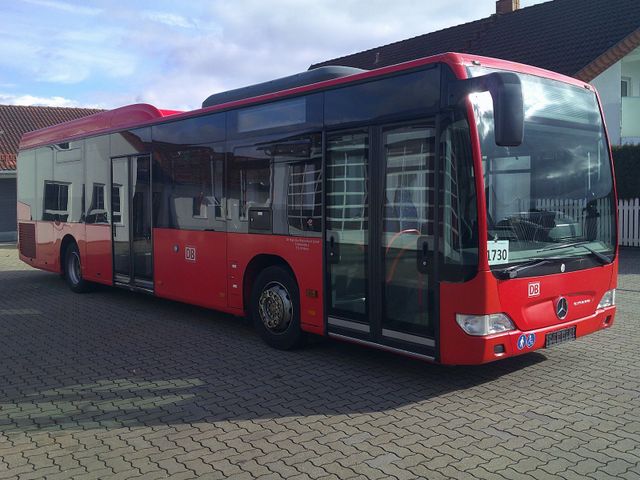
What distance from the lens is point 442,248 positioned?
539 centimetres

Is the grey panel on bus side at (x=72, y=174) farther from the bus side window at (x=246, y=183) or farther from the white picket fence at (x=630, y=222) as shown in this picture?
the white picket fence at (x=630, y=222)

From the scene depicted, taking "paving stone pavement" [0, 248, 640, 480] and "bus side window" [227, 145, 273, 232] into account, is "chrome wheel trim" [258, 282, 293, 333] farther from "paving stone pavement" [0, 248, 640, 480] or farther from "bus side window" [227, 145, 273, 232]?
"bus side window" [227, 145, 273, 232]

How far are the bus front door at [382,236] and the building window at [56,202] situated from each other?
7.34m

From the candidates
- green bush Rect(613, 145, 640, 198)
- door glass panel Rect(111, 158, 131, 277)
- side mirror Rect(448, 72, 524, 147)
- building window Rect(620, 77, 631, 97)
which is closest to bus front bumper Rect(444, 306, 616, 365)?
side mirror Rect(448, 72, 524, 147)

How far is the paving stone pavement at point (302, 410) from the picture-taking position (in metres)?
4.29

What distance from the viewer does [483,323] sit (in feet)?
17.2

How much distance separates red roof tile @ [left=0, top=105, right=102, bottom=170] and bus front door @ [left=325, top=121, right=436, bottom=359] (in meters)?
26.4

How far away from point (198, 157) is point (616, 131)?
675 inches

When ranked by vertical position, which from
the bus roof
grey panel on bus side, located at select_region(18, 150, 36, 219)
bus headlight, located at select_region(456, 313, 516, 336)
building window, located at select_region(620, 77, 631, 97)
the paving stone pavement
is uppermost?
building window, located at select_region(620, 77, 631, 97)

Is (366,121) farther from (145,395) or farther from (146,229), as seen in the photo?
(146,229)

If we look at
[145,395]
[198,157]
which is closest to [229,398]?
[145,395]

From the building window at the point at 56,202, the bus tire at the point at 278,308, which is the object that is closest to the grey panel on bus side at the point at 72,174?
the building window at the point at 56,202

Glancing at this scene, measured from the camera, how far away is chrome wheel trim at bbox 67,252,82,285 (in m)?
12.1

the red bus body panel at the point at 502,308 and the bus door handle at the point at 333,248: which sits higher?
the bus door handle at the point at 333,248
